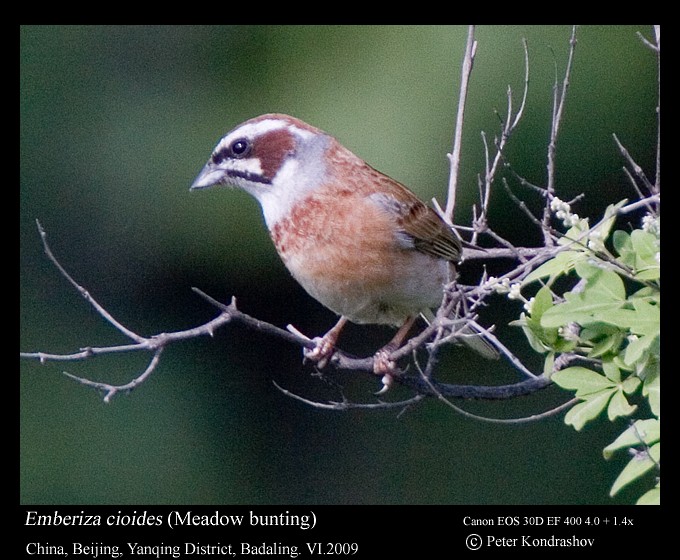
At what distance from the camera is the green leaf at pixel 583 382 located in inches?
97.8

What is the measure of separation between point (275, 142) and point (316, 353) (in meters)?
0.77

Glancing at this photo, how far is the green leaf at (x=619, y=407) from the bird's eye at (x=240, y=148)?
1740 mm

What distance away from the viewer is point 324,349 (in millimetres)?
3748

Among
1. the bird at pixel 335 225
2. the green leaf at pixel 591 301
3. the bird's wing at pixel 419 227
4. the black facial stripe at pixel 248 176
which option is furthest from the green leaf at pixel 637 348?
the black facial stripe at pixel 248 176

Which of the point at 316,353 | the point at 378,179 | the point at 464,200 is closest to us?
the point at 316,353

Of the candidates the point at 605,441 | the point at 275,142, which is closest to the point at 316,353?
the point at 275,142

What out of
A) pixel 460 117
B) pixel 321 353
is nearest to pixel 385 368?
pixel 321 353

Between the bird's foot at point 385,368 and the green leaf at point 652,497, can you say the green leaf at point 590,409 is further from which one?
the bird's foot at point 385,368

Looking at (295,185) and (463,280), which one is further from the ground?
(463,280)

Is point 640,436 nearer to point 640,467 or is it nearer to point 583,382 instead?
point 640,467

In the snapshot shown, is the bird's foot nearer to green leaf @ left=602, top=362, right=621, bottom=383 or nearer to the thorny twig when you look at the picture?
the thorny twig

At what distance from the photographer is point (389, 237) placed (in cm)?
381

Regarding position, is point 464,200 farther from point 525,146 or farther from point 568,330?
point 568,330

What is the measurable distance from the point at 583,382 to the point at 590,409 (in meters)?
0.07
